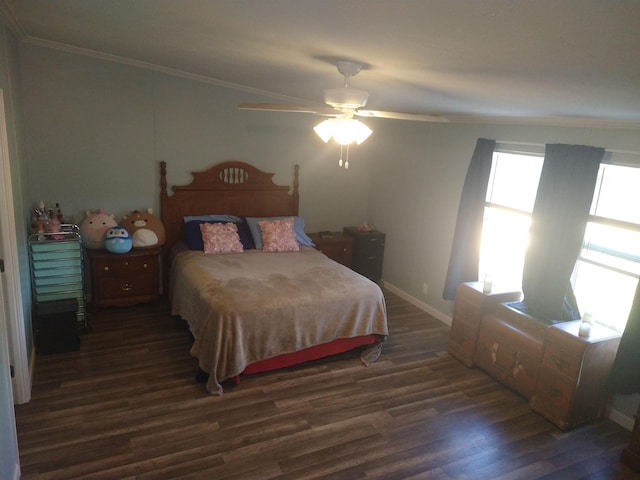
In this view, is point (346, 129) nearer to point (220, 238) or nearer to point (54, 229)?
point (220, 238)

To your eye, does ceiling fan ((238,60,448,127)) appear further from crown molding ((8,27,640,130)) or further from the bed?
the bed

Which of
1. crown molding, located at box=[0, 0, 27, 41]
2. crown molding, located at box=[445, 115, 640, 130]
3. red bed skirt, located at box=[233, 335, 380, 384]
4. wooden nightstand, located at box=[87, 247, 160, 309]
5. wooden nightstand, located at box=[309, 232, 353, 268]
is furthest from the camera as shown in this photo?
wooden nightstand, located at box=[309, 232, 353, 268]

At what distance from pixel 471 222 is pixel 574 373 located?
1699 millimetres

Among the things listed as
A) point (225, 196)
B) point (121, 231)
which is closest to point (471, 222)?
point (225, 196)

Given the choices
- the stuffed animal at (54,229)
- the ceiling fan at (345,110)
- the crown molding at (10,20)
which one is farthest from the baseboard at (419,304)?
the crown molding at (10,20)

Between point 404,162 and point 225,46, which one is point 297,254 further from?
point 225,46

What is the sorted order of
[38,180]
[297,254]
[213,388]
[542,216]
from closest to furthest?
[213,388] < [542,216] < [38,180] < [297,254]

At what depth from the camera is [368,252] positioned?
579 cm

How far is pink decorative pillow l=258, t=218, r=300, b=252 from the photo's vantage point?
4918 mm

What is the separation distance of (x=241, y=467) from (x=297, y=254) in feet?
8.11

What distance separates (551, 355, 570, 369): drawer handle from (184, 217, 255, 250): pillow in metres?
3.04

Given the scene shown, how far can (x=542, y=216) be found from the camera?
12.0 ft

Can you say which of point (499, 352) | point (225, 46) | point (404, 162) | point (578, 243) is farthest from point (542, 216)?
point (225, 46)

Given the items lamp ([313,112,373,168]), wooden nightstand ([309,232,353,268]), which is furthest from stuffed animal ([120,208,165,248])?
lamp ([313,112,373,168])
